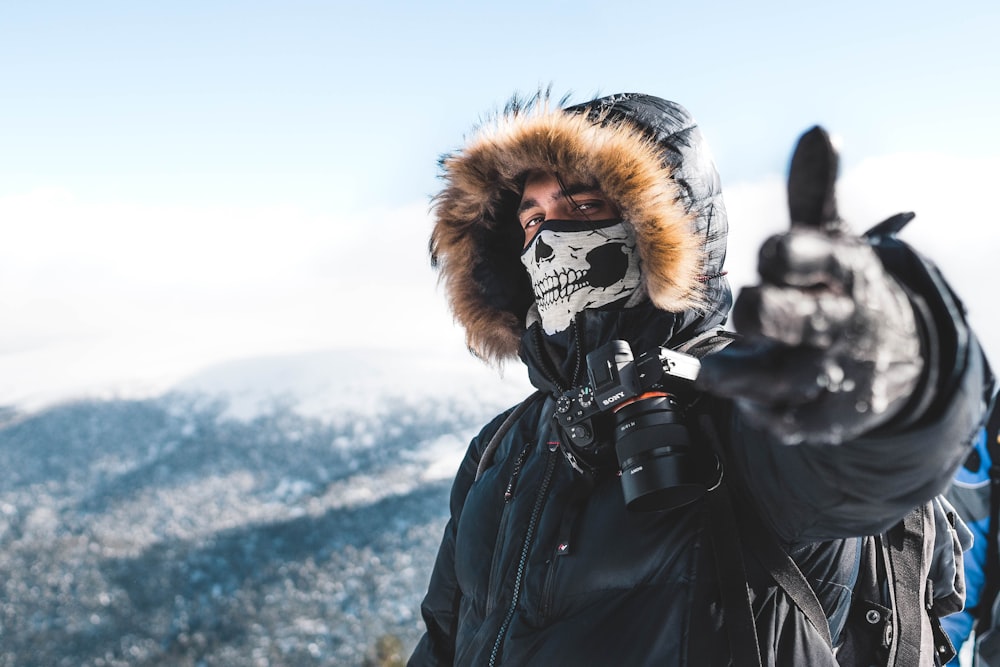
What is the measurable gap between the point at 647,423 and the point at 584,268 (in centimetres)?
74

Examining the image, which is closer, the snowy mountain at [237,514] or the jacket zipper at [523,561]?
the jacket zipper at [523,561]

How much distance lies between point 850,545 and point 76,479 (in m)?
14.7

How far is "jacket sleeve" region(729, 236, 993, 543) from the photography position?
1.01 metres

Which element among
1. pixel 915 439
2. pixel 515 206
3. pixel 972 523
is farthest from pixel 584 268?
pixel 972 523

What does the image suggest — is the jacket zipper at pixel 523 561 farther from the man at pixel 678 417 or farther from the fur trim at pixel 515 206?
the fur trim at pixel 515 206

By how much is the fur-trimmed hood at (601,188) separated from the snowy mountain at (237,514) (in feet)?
27.5

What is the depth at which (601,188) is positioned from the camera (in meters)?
2.24

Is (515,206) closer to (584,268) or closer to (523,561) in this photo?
(584,268)

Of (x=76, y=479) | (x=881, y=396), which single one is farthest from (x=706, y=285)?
(x=76, y=479)

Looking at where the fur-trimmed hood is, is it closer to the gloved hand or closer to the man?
the man

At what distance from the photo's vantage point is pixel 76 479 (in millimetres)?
13508

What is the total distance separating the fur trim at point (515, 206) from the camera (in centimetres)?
211

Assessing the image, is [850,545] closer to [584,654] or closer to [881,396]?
[584,654]

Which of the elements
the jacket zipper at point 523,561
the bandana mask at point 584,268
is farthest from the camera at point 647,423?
the bandana mask at point 584,268
